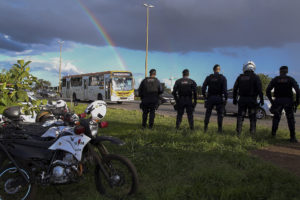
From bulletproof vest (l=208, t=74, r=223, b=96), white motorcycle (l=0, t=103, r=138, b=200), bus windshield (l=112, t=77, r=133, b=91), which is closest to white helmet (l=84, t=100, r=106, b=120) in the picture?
white motorcycle (l=0, t=103, r=138, b=200)

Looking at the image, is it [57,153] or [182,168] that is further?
[182,168]

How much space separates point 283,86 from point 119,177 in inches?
198

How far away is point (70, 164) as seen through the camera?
3.14 m

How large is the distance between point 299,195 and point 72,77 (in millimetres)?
29250

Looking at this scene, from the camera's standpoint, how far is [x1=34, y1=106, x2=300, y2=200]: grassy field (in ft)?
10.6

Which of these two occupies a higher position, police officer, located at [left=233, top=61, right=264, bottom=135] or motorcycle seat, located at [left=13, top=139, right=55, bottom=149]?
police officer, located at [left=233, top=61, right=264, bottom=135]

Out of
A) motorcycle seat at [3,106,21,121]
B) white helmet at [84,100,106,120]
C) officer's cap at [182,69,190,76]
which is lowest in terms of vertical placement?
motorcycle seat at [3,106,21,121]

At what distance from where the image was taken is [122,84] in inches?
891

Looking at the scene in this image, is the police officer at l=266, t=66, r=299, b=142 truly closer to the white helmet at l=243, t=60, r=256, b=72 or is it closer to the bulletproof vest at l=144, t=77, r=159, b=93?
the white helmet at l=243, t=60, r=256, b=72

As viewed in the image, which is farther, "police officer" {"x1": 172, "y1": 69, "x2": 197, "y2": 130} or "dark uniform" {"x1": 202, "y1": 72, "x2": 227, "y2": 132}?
Result: "police officer" {"x1": 172, "y1": 69, "x2": 197, "y2": 130}

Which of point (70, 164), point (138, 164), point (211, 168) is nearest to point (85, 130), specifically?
point (70, 164)

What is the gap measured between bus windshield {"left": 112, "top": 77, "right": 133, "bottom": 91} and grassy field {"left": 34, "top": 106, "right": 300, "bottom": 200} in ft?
55.1

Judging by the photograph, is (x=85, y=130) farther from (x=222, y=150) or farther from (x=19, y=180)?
(x=222, y=150)

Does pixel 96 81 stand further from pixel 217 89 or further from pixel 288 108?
pixel 288 108
